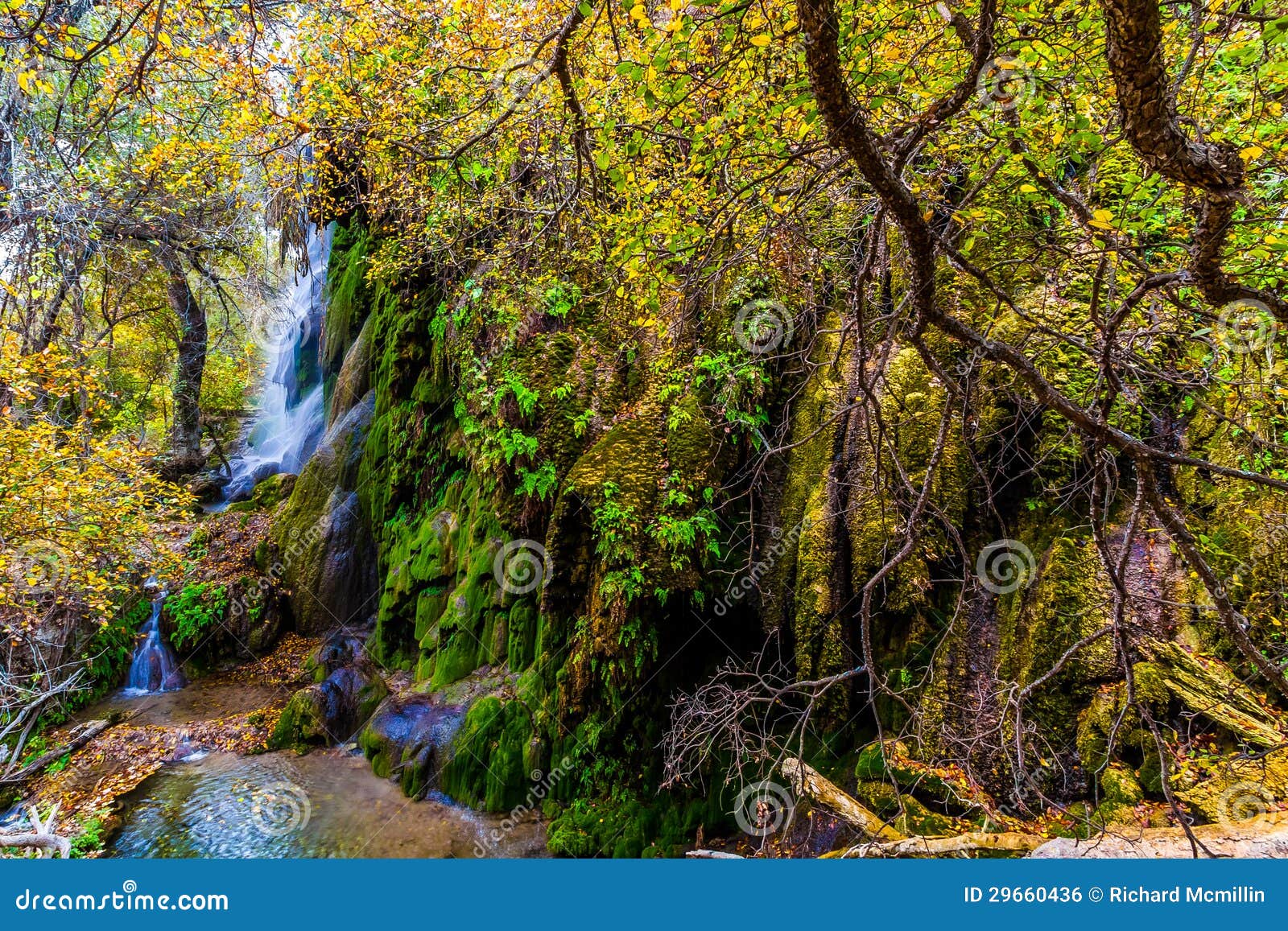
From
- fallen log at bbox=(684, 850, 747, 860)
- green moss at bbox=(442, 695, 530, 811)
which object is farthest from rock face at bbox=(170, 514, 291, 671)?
fallen log at bbox=(684, 850, 747, 860)

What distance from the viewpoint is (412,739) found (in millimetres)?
7191

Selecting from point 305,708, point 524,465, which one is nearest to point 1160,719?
point 524,465

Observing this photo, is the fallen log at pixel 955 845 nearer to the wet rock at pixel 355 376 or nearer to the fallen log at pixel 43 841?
the fallen log at pixel 43 841

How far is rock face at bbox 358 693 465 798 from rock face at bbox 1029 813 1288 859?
6.14 m

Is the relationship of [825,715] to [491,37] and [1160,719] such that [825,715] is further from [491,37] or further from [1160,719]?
[491,37]

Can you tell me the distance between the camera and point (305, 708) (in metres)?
8.12

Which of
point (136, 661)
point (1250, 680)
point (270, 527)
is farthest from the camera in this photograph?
point (270, 527)

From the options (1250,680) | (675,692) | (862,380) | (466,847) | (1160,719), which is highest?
(862,380)

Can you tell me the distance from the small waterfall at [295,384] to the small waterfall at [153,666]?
4.53 m

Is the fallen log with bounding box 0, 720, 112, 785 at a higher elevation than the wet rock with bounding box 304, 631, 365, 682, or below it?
below

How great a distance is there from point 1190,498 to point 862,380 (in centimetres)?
317

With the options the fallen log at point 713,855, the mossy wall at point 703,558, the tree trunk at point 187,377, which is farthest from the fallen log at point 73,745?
the fallen log at point 713,855

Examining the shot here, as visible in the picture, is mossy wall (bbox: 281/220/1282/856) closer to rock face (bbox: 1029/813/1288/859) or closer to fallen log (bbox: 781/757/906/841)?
fallen log (bbox: 781/757/906/841)

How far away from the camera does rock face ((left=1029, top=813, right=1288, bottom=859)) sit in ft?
8.38
